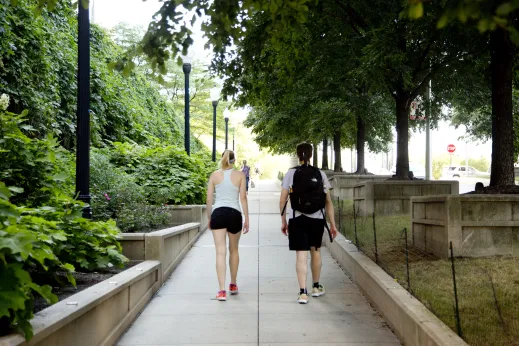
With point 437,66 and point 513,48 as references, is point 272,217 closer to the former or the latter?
point 437,66

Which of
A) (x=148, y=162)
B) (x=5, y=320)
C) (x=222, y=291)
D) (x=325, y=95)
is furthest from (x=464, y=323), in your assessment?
(x=325, y=95)

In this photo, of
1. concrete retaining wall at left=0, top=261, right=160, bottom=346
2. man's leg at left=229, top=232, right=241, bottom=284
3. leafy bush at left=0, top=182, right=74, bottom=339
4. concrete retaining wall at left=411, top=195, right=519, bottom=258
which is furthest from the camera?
concrete retaining wall at left=411, top=195, right=519, bottom=258

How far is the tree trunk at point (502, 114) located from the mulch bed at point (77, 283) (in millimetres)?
6299

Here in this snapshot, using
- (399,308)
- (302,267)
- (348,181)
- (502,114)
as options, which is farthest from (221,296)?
(348,181)

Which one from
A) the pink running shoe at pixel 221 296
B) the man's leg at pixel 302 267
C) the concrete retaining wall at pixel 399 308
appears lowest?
the pink running shoe at pixel 221 296

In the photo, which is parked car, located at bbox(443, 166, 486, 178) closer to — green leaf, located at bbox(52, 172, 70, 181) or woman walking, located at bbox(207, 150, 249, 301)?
woman walking, located at bbox(207, 150, 249, 301)

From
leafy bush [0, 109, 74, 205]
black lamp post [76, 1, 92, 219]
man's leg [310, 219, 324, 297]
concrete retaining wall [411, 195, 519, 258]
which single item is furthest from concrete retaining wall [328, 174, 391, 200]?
leafy bush [0, 109, 74, 205]

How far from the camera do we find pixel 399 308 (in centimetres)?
595

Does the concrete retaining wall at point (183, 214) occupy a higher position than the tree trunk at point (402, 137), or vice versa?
the tree trunk at point (402, 137)

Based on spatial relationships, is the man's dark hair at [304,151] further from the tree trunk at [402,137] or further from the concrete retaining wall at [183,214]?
the tree trunk at [402,137]

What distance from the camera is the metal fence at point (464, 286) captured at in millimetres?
5254

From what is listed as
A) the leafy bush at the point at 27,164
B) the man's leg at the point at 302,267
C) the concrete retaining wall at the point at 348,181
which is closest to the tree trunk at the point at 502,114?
the man's leg at the point at 302,267

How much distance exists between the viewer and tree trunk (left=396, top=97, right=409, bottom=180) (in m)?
17.3

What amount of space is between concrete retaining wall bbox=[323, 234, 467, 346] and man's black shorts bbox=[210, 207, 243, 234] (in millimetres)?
1739
